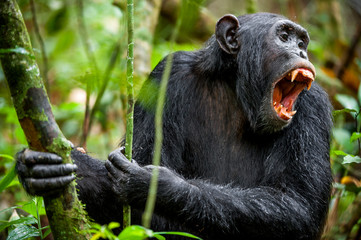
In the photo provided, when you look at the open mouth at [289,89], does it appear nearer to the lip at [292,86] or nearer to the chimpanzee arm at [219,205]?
the lip at [292,86]

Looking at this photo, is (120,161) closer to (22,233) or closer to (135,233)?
(22,233)

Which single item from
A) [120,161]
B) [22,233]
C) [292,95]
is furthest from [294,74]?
[22,233]

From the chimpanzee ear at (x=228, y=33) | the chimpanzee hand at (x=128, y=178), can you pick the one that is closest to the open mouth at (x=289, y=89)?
the chimpanzee ear at (x=228, y=33)

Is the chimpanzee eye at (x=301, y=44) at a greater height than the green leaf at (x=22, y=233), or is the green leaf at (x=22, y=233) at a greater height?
the chimpanzee eye at (x=301, y=44)

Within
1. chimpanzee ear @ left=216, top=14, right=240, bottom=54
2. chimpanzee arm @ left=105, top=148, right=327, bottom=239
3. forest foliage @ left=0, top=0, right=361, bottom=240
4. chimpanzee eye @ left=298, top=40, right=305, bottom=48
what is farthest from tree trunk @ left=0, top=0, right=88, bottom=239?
chimpanzee eye @ left=298, top=40, right=305, bottom=48

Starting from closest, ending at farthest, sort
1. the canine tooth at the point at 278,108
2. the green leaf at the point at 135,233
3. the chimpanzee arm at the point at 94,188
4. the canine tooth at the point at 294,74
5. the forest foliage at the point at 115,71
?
1. the green leaf at the point at 135,233
2. the chimpanzee arm at the point at 94,188
3. the canine tooth at the point at 294,74
4. the canine tooth at the point at 278,108
5. the forest foliage at the point at 115,71

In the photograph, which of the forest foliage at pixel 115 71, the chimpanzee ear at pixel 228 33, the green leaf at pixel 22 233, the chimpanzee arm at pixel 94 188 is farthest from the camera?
the forest foliage at pixel 115 71

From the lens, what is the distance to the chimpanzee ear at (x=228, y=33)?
17.3ft

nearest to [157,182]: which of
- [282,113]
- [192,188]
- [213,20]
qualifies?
[192,188]

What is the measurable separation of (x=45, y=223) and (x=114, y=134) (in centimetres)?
467

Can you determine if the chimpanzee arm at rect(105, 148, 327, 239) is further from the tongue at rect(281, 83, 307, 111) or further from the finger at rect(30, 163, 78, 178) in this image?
the tongue at rect(281, 83, 307, 111)

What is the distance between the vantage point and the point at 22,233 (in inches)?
155

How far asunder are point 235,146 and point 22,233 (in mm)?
2299

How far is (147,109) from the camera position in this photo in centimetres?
510
